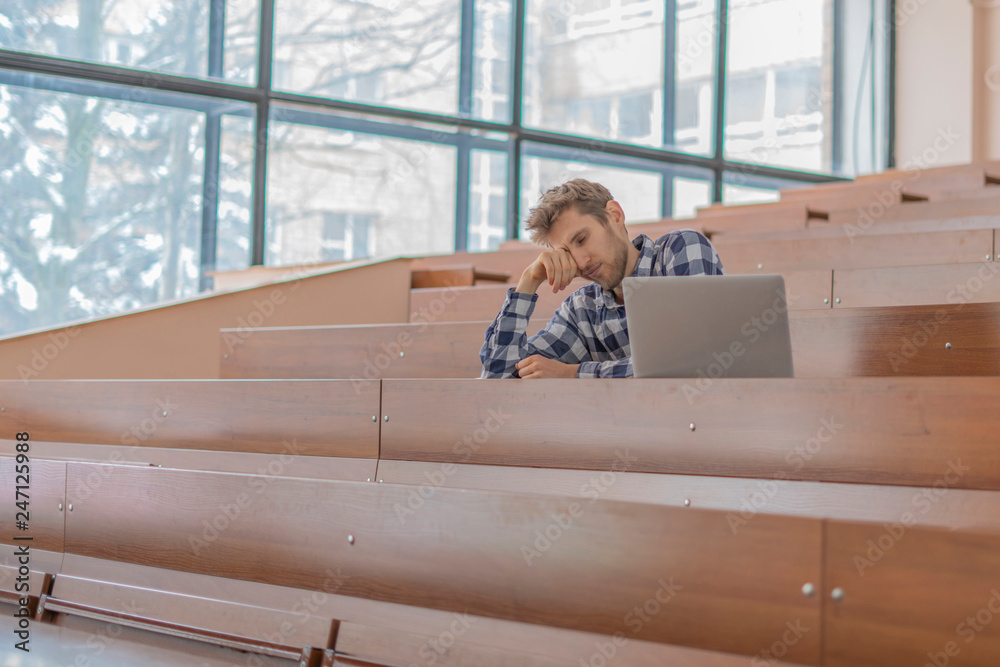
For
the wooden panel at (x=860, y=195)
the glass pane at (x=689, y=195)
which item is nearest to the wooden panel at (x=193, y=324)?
the wooden panel at (x=860, y=195)

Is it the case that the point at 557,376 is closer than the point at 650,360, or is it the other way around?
the point at 650,360

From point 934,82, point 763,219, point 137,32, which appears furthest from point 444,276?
point 934,82

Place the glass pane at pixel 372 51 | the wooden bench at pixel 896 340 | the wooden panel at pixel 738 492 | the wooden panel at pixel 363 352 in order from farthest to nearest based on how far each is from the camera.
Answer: the glass pane at pixel 372 51 → the wooden panel at pixel 363 352 → the wooden bench at pixel 896 340 → the wooden panel at pixel 738 492

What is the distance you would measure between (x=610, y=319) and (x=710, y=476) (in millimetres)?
296

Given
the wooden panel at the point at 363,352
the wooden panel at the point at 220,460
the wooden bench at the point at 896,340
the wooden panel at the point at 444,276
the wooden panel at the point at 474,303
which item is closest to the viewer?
the wooden bench at the point at 896,340

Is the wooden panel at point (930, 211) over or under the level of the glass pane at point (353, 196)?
under

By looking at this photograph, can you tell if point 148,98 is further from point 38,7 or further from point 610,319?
point 610,319

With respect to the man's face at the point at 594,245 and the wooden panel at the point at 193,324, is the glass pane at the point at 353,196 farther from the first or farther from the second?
the man's face at the point at 594,245

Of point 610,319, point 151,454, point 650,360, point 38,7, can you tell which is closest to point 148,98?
point 38,7

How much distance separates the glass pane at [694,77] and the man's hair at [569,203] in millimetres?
2206

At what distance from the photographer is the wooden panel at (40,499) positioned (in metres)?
1.00

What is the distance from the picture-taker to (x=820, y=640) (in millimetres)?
578

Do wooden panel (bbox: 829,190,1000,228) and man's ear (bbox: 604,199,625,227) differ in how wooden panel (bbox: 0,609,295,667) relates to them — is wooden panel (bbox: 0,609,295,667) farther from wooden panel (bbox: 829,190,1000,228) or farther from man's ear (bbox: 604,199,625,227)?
wooden panel (bbox: 829,190,1000,228)

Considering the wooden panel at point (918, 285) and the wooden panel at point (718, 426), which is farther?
the wooden panel at point (918, 285)
